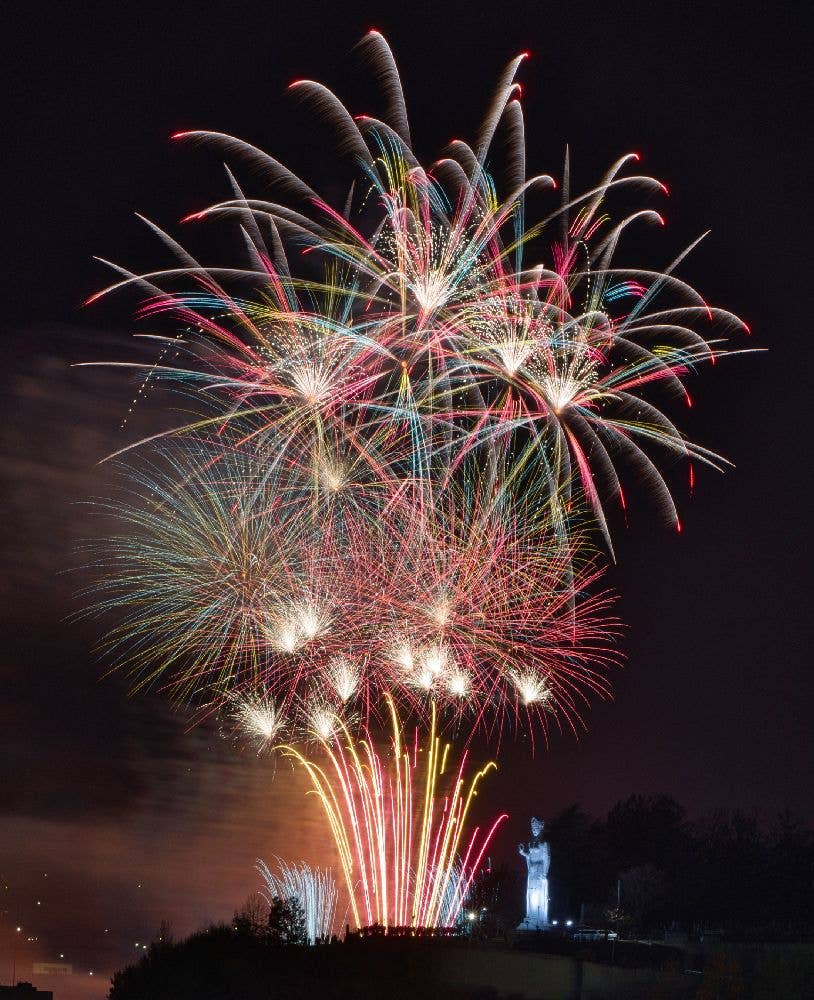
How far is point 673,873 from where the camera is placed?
216 ft

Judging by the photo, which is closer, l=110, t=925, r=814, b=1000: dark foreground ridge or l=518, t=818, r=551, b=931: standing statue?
l=110, t=925, r=814, b=1000: dark foreground ridge

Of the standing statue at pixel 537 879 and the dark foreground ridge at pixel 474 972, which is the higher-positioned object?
the standing statue at pixel 537 879

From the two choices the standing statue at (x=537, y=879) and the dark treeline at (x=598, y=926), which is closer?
the dark treeline at (x=598, y=926)

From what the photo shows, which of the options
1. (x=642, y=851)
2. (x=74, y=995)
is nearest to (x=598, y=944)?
Result: (x=642, y=851)

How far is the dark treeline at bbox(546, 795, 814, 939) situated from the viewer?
56031 millimetres

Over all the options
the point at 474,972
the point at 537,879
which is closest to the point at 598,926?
the point at 537,879

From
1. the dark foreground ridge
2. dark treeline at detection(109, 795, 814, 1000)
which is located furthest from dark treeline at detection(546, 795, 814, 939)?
the dark foreground ridge

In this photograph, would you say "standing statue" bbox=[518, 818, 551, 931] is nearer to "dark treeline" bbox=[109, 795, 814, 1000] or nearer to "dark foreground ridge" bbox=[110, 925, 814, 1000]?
"dark treeline" bbox=[109, 795, 814, 1000]

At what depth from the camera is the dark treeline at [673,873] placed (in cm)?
5603

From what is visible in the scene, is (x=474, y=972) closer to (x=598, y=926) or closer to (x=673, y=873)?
(x=598, y=926)

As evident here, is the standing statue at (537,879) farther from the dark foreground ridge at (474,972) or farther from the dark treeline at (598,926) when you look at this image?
the dark foreground ridge at (474,972)

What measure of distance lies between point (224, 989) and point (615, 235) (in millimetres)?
23478

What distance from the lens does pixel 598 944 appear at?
36.4 m

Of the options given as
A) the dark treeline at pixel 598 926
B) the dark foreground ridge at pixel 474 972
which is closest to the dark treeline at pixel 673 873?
the dark treeline at pixel 598 926
